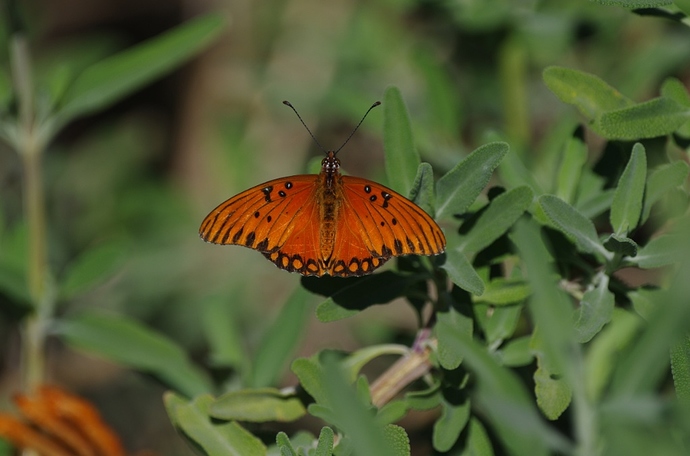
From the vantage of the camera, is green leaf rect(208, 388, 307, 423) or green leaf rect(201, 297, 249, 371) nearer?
green leaf rect(208, 388, 307, 423)

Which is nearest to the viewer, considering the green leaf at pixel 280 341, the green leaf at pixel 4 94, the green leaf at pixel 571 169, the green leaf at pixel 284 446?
the green leaf at pixel 284 446

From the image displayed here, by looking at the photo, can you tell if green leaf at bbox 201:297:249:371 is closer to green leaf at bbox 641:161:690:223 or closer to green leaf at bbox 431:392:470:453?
green leaf at bbox 431:392:470:453

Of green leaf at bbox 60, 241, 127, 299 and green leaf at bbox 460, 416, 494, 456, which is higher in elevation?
green leaf at bbox 60, 241, 127, 299

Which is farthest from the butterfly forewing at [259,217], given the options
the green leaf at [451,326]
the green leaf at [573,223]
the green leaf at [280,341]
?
the green leaf at [573,223]

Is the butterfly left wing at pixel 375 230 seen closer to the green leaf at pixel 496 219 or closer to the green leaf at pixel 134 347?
the green leaf at pixel 496 219

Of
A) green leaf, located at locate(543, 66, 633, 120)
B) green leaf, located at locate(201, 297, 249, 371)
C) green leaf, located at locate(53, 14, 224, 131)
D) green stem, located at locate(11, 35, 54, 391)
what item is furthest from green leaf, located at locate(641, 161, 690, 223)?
green stem, located at locate(11, 35, 54, 391)

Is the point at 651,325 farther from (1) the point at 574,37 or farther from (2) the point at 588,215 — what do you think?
(1) the point at 574,37
